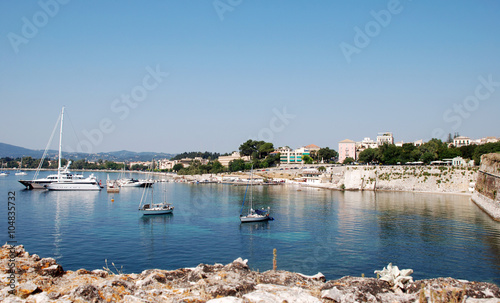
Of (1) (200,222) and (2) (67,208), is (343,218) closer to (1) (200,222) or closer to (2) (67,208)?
(1) (200,222)

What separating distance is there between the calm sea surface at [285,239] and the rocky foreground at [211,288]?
9006 mm

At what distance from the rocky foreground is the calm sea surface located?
29.5 ft

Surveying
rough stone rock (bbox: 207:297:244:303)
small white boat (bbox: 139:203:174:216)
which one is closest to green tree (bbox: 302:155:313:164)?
small white boat (bbox: 139:203:174:216)

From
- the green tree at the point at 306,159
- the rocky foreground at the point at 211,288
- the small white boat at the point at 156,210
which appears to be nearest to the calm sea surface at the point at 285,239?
the small white boat at the point at 156,210

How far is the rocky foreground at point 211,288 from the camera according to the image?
7.01 metres

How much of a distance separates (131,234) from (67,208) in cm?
1874

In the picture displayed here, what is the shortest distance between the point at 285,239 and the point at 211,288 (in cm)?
1900

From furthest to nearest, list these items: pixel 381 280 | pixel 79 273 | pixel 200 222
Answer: pixel 200 222
pixel 79 273
pixel 381 280

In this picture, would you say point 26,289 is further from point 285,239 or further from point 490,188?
point 490,188

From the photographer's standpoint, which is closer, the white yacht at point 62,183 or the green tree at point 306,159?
the white yacht at point 62,183

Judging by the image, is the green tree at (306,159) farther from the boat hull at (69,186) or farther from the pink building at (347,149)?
the boat hull at (69,186)

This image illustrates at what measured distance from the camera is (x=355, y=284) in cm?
833

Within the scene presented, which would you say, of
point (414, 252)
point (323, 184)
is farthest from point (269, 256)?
point (323, 184)

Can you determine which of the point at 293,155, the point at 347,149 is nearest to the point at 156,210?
the point at 347,149
